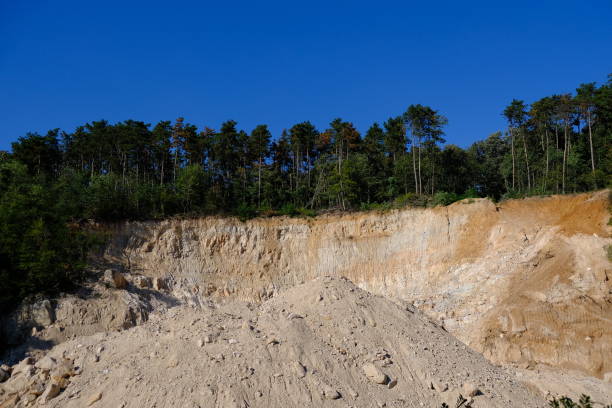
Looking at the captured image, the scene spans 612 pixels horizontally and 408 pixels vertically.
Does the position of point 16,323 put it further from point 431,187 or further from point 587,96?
point 587,96

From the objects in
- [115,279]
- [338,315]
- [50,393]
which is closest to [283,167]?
[115,279]

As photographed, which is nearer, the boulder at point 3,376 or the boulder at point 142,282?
the boulder at point 3,376

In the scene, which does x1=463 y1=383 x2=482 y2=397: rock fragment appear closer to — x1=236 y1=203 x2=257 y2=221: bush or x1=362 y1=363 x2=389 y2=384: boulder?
x1=362 y1=363 x2=389 y2=384: boulder

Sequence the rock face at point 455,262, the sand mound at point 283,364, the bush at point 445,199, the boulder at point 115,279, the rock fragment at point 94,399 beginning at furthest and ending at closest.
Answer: the bush at point 445,199 < the boulder at point 115,279 < the rock face at point 455,262 < the sand mound at point 283,364 < the rock fragment at point 94,399

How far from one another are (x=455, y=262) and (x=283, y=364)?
15813 millimetres

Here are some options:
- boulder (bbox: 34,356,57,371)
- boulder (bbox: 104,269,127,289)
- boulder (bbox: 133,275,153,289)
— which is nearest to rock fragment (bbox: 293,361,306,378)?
boulder (bbox: 34,356,57,371)

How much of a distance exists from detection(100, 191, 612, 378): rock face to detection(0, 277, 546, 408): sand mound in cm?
167

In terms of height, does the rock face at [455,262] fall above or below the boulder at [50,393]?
above

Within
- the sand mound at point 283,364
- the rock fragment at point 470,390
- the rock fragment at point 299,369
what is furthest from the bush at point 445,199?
the rock fragment at point 299,369

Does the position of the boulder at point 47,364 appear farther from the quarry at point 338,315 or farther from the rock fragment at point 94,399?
the rock fragment at point 94,399

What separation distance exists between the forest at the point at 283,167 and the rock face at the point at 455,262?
6.92 feet

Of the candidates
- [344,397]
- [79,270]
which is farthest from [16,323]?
[344,397]

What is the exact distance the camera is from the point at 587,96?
3597 centimetres

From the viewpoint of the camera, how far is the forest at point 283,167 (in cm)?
2938
